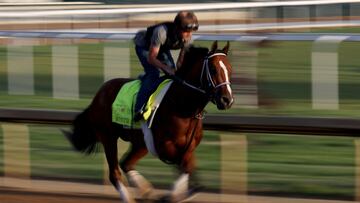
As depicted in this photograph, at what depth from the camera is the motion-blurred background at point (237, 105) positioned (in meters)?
8.90

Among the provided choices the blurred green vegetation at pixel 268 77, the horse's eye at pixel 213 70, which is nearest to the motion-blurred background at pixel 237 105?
the blurred green vegetation at pixel 268 77

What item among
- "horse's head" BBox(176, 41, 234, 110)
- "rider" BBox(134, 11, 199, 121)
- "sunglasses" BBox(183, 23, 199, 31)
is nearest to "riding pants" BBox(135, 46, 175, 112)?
"rider" BBox(134, 11, 199, 121)

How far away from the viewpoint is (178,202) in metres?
7.51

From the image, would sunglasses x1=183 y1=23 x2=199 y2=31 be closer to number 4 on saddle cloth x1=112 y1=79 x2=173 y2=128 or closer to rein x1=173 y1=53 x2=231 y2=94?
rein x1=173 y1=53 x2=231 y2=94

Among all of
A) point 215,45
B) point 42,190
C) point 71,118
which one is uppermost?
point 215,45

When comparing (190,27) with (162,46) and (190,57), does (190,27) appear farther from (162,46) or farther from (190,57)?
(162,46)

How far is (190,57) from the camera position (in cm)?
759

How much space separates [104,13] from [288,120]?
15318 mm

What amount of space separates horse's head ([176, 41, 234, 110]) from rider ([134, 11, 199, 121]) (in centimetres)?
11

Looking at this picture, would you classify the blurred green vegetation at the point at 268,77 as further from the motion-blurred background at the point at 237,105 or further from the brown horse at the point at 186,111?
the brown horse at the point at 186,111

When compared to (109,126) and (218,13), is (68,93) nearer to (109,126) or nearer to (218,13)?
(109,126)

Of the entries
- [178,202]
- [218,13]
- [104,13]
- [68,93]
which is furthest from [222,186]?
[218,13]

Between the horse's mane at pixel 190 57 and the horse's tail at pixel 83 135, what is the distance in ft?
3.90

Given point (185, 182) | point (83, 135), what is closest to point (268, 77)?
point (83, 135)
